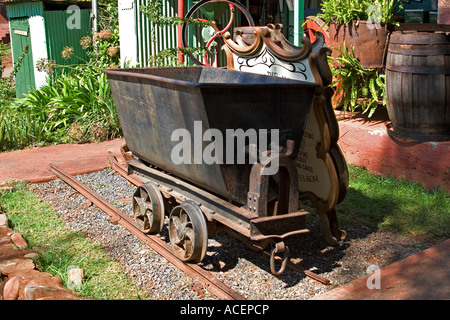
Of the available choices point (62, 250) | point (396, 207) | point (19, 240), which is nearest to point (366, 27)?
point (396, 207)

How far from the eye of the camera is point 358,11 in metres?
6.83

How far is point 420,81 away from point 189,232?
3.22 metres

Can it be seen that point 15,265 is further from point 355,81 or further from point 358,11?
point 358,11

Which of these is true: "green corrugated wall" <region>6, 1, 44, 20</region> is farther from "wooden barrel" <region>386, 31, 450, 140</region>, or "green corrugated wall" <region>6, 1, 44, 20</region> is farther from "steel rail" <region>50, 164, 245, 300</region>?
"wooden barrel" <region>386, 31, 450, 140</region>

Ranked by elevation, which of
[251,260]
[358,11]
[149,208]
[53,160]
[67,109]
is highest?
[358,11]

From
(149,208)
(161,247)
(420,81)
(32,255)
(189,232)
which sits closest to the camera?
(189,232)

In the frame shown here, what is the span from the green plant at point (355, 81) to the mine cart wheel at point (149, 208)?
124 inches

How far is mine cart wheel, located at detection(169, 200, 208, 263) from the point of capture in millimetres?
4086

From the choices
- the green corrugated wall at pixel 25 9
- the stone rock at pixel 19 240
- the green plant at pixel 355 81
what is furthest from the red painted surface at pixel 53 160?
the green corrugated wall at pixel 25 9

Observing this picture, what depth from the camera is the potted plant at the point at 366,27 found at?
662 centimetres

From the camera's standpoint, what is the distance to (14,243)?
15.2ft

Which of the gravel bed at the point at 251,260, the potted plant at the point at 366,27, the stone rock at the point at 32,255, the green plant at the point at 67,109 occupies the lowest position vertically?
the gravel bed at the point at 251,260

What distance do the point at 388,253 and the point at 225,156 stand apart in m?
1.70

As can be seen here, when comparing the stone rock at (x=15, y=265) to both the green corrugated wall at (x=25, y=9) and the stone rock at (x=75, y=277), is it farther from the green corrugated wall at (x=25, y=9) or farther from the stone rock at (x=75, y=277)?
the green corrugated wall at (x=25, y=9)
